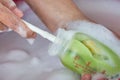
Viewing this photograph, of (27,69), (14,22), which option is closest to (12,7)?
(14,22)

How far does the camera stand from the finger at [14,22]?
2.42 feet

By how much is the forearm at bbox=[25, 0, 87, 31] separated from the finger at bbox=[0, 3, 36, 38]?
0.13 meters

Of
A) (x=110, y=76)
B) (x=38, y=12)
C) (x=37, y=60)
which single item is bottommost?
(x=110, y=76)

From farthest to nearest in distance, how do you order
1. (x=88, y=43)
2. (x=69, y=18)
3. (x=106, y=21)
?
(x=106, y=21) → (x=69, y=18) → (x=88, y=43)

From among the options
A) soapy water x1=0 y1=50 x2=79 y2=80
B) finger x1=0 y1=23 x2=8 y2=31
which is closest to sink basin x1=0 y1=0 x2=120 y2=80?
soapy water x1=0 y1=50 x2=79 y2=80

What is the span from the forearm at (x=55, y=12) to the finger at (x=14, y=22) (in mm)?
132

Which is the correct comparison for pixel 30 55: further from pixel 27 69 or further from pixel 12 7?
pixel 12 7

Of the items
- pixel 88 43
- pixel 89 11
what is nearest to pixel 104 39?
pixel 88 43

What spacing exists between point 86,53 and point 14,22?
195 mm

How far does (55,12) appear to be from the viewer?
2.89ft

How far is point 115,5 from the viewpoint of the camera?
1119 millimetres

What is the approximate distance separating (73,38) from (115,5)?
1.48 ft

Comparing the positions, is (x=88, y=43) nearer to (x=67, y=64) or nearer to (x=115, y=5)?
(x=67, y=64)

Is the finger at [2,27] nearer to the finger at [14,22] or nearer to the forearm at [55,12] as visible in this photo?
the finger at [14,22]
